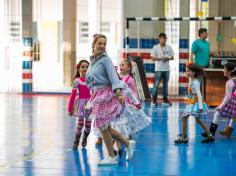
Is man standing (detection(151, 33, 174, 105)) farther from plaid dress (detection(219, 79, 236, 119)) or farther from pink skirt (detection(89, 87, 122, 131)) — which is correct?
pink skirt (detection(89, 87, 122, 131))

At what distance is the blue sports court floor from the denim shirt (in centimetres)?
106

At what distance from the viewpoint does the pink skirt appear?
8070mm

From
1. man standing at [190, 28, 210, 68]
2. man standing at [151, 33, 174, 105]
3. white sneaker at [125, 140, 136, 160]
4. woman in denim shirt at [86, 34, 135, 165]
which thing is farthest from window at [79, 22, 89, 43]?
woman in denim shirt at [86, 34, 135, 165]

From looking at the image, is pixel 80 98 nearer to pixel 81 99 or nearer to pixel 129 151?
pixel 81 99

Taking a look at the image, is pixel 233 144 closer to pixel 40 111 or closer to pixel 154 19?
pixel 40 111

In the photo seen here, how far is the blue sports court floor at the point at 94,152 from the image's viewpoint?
782cm

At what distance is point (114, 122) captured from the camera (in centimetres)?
856

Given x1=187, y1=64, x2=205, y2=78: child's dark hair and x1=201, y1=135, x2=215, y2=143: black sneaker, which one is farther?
x1=201, y1=135, x2=215, y2=143: black sneaker

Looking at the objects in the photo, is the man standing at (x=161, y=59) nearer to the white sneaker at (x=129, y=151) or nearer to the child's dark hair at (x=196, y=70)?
the child's dark hair at (x=196, y=70)

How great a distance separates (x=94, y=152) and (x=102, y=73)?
1.61 meters

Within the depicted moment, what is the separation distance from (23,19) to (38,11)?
23.1ft

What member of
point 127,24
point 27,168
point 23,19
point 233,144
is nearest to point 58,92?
point 23,19

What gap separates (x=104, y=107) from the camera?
813cm

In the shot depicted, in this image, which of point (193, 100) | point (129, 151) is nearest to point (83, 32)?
point (193, 100)
